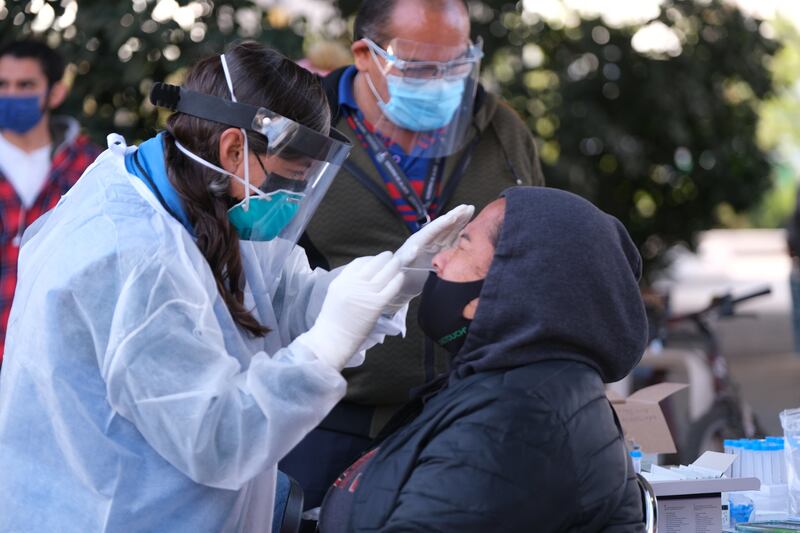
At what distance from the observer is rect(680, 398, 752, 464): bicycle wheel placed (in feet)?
18.5

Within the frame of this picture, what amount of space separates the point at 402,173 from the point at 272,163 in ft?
3.42

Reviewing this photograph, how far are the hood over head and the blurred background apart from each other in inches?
115

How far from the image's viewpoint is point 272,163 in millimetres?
2381

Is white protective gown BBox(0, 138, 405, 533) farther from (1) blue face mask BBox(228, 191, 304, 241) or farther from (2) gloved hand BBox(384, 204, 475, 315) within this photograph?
(2) gloved hand BBox(384, 204, 475, 315)

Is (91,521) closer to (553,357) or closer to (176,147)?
(176,147)

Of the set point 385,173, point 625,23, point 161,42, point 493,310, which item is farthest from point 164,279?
point 625,23

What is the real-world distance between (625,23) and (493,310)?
14.6 ft

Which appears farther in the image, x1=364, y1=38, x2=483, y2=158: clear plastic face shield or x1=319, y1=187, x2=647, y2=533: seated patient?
x1=364, y1=38, x2=483, y2=158: clear plastic face shield

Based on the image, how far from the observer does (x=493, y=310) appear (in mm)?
2197

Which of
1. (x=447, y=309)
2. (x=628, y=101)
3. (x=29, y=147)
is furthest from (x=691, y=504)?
(x=628, y=101)

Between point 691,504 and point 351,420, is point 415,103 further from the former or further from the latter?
point 691,504

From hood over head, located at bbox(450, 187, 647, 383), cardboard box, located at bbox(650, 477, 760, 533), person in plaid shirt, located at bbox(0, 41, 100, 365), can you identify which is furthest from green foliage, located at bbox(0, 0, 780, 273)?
hood over head, located at bbox(450, 187, 647, 383)

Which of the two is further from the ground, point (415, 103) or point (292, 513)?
point (415, 103)

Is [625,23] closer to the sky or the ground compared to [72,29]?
closer to the ground
